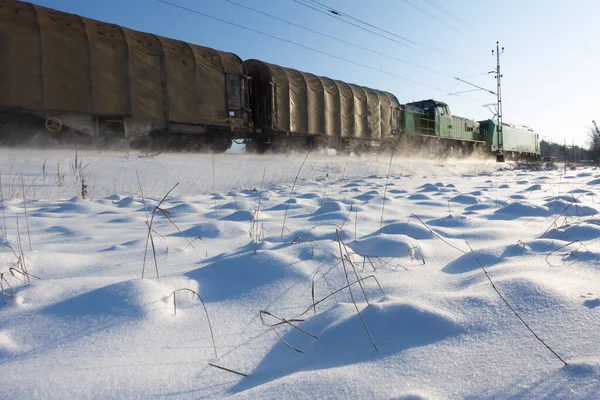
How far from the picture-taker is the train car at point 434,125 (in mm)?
17062

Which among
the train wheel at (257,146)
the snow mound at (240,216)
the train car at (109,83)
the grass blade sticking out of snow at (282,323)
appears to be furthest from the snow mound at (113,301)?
the train wheel at (257,146)

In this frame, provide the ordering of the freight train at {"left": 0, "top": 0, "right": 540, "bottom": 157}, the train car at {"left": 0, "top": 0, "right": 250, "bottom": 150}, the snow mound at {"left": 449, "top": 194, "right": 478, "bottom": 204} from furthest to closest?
the freight train at {"left": 0, "top": 0, "right": 540, "bottom": 157} → the train car at {"left": 0, "top": 0, "right": 250, "bottom": 150} → the snow mound at {"left": 449, "top": 194, "right": 478, "bottom": 204}

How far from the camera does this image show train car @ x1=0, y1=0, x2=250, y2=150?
294 inches

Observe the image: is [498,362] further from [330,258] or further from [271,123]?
[271,123]

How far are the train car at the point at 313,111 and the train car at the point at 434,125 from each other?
5.25ft

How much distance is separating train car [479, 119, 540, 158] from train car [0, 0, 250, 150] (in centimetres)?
1850

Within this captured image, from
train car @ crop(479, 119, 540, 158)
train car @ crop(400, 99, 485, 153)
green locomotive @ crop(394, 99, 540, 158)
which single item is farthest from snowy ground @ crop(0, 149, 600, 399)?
train car @ crop(479, 119, 540, 158)

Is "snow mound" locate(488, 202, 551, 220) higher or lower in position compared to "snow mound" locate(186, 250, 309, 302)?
higher

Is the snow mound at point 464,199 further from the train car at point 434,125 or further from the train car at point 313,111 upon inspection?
the train car at point 434,125

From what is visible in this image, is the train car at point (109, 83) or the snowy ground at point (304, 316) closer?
the snowy ground at point (304, 316)

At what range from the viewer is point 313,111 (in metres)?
12.7

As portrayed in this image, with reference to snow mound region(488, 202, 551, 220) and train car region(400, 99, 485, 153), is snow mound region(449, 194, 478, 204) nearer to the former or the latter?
snow mound region(488, 202, 551, 220)

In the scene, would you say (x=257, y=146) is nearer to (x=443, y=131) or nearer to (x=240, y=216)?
(x=240, y=216)

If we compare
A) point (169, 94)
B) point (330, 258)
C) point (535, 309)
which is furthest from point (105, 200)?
point (169, 94)
